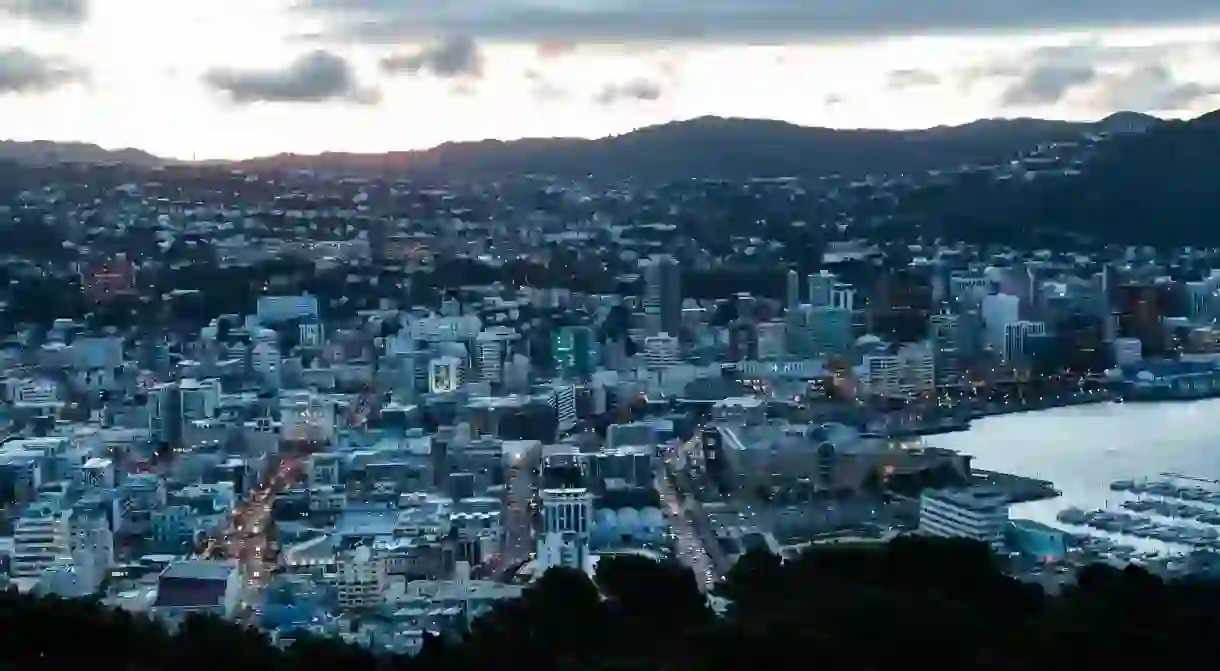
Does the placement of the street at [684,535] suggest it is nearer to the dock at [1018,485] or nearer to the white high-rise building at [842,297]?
the dock at [1018,485]

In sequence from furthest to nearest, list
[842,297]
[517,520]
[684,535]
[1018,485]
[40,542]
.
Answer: [842,297]
[1018,485]
[517,520]
[684,535]
[40,542]

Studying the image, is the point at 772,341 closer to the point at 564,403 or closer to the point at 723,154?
the point at 564,403

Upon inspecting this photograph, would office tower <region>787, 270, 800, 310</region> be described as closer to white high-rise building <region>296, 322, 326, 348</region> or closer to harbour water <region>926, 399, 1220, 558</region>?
harbour water <region>926, 399, 1220, 558</region>

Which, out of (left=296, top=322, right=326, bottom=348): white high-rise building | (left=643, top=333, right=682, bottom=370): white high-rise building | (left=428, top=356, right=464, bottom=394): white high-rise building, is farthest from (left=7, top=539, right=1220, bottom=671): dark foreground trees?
(left=296, top=322, right=326, bottom=348): white high-rise building

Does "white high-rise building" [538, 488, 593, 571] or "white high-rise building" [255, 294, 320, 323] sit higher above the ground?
"white high-rise building" [255, 294, 320, 323]

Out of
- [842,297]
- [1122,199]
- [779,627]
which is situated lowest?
[842,297]

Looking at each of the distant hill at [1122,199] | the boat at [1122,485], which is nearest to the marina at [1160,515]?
the boat at [1122,485]

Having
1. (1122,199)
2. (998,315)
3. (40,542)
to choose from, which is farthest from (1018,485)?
(1122,199)
